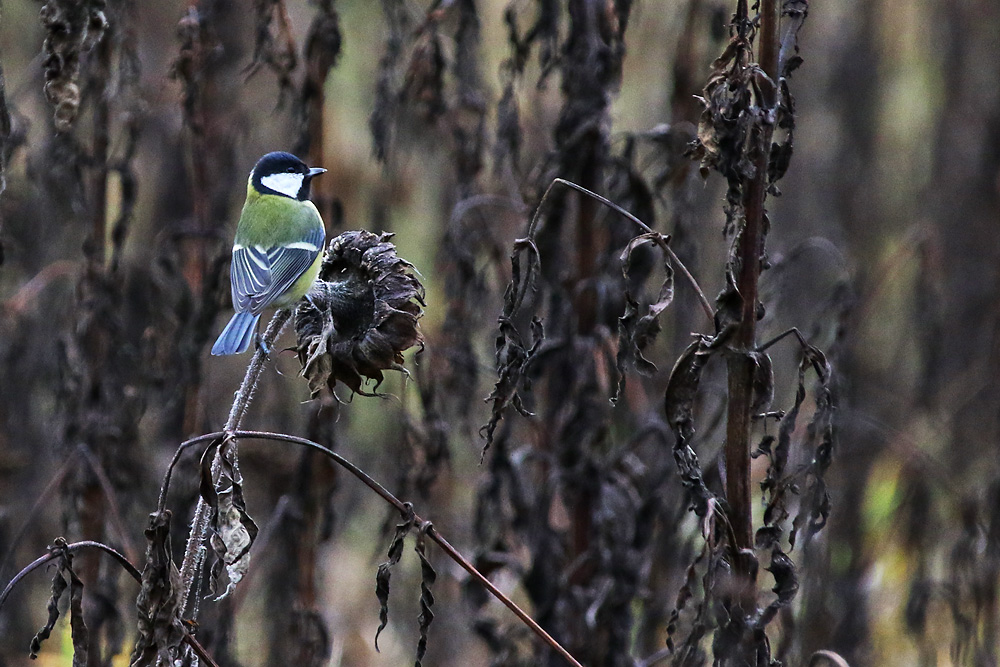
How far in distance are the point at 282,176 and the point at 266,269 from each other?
0.43 meters

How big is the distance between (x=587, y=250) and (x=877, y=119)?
4831mm

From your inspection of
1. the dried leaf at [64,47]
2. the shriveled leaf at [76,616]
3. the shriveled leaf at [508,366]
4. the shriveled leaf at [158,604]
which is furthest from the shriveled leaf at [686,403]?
the dried leaf at [64,47]

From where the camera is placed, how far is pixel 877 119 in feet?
22.5

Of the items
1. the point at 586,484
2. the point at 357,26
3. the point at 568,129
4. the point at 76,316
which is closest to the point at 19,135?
the point at 76,316

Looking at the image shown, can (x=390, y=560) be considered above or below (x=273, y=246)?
below

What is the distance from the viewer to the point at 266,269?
267 cm

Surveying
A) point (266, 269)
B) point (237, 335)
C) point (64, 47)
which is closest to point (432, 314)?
point (266, 269)

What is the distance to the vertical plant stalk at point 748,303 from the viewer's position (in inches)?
56.7

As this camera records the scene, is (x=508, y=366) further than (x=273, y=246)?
No

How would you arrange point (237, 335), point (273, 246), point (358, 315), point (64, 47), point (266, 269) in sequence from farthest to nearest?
point (273, 246) → point (266, 269) → point (237, 335) → point (358, 315) → point (64, 47)

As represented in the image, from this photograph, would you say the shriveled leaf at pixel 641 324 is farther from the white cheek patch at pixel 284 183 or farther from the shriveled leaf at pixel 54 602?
the white cheek patch at pixel 284 183

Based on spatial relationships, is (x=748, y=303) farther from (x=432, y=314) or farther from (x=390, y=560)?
(x=432, y=314)

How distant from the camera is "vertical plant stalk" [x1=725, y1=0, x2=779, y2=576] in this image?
1.44 m

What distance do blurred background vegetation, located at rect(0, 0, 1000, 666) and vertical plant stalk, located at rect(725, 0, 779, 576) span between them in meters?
0.13
